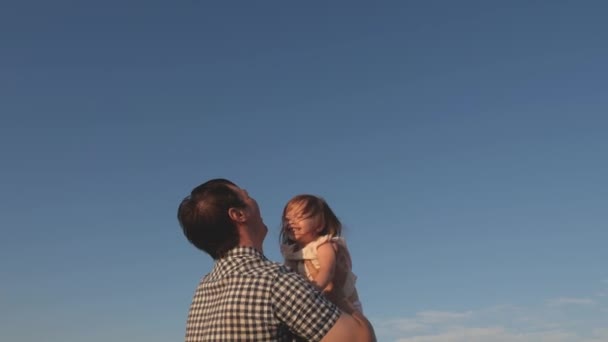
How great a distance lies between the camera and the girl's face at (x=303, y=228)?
7047mm

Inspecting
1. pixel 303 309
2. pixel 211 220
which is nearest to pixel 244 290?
pixel 303 309

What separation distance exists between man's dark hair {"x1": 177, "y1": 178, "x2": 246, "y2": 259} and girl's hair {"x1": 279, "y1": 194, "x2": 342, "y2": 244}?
5.73ft

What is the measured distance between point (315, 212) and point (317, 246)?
0.40 meters

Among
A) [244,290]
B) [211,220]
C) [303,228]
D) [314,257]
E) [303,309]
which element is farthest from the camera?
[303,228]

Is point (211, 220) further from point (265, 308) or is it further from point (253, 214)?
point (265, 308)

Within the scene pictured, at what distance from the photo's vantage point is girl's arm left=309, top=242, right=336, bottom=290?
6.36 m

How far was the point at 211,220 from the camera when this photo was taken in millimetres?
5320

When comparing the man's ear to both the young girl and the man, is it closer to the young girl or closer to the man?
the man

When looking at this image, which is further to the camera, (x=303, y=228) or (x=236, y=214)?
(x=303, y=228)

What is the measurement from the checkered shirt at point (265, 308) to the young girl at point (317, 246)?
146 centimetres

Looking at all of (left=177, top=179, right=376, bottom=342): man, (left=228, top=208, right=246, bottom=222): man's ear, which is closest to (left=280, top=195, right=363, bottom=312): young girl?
(left=177, top=179, right=376, bottom=342): man

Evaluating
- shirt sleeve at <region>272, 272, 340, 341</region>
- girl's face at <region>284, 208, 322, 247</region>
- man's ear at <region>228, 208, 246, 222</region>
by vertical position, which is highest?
girl's face at <region>284, 208, 322, 247</region>

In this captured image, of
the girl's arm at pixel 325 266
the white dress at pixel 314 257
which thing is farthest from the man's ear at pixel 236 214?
the white dress at pixel 314 257

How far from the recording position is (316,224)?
7.06 metres
